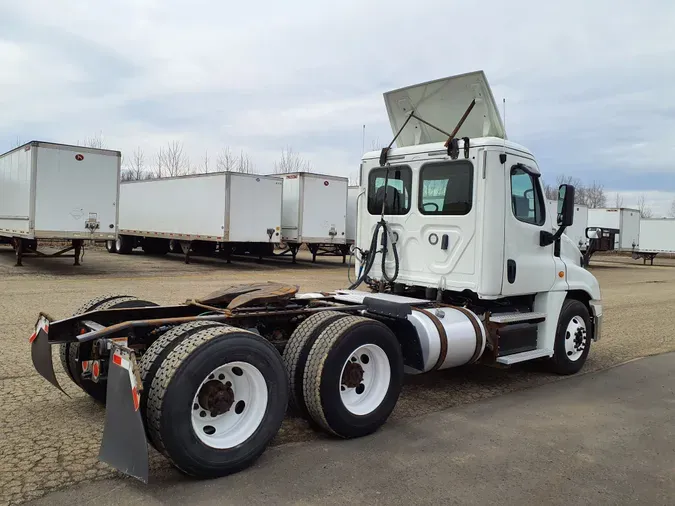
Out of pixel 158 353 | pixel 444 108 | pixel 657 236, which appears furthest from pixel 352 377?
pixel 657 236

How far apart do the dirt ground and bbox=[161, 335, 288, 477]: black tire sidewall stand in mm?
327

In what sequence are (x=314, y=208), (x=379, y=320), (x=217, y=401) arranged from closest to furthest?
(x=217, y=401), (x=379, y=320), (x=314, y=208)

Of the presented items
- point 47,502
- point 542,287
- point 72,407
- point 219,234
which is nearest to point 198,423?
point 47,502

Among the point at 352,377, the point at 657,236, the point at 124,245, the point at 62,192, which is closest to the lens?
the point at 352,377

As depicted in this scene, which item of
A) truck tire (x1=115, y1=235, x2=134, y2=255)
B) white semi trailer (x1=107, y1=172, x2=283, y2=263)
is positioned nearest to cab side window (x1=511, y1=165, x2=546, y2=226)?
white semi trailer (x1=107, y1=172, x2=283, y2=263)

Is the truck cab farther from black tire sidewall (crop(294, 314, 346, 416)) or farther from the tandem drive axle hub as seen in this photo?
the tandem drive axle hub

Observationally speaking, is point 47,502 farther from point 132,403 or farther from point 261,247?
point 261,247

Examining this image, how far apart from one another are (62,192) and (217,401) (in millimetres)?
14563

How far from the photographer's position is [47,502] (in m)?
3.36

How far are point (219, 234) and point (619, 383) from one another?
15455 mm

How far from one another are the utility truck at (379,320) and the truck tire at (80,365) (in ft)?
0.06

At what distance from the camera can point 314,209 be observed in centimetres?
2211

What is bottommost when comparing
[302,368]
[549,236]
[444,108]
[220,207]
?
[302,368]

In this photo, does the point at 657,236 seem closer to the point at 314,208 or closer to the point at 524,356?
the point at 314,208
